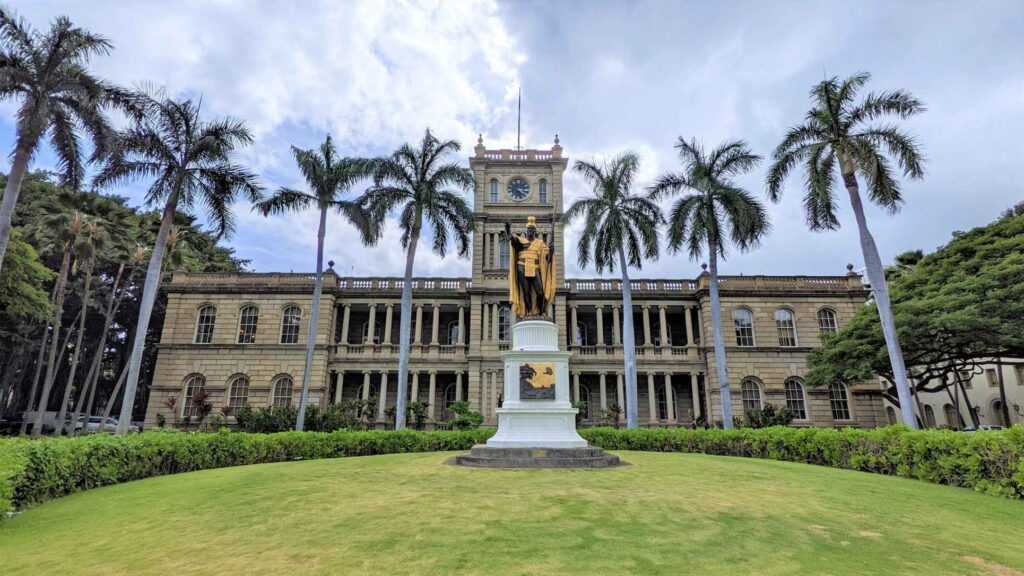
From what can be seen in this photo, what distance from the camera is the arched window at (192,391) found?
27.2 metres

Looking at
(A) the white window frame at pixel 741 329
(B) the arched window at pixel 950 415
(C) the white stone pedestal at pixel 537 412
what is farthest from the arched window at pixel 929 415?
(C) the white stone pedestal at pixel 537 412

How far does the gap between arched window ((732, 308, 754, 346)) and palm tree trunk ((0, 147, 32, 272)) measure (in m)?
30.7

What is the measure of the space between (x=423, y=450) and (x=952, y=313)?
1862 cm

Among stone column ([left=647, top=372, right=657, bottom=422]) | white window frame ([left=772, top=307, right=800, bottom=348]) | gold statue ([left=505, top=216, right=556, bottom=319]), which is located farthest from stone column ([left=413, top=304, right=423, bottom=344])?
white window frame ([left=772, top=307, right=800, bottom=348])

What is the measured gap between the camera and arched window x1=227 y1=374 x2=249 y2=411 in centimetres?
2786

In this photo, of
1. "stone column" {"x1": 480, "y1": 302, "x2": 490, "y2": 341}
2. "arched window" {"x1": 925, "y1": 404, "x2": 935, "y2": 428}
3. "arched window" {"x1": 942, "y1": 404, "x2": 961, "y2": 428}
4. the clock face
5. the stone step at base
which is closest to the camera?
the stone step at base

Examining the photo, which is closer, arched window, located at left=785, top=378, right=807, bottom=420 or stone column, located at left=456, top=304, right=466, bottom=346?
arched window, located at left=785, top=378, right=807, bottom=420

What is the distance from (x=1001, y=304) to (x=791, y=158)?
8161 mm

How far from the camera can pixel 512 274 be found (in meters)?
12.9

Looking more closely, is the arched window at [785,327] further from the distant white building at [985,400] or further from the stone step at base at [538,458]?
the stone step at base at [538,458]

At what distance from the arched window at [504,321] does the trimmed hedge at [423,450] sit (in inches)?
446

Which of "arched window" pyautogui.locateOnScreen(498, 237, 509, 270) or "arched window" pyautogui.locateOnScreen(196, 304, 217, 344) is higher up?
"arched window" pyautogui.locateOnScreen(498, 237, 509, 270)

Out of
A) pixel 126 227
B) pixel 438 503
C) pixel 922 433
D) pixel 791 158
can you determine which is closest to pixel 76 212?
pixel 126 227

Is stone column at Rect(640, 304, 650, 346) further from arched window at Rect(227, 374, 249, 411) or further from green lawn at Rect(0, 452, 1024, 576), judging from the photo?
arched window at Rect(227, 374, 249, 411)
